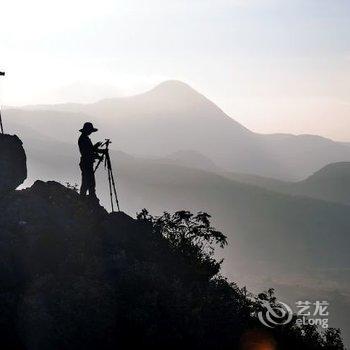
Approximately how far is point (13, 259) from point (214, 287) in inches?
311

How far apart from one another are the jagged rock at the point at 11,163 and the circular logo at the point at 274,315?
11841 mm

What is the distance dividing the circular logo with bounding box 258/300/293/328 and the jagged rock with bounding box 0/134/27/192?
38.8 feet

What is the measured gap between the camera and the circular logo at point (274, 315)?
2138cm

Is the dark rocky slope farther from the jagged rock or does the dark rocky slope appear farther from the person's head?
the person's head

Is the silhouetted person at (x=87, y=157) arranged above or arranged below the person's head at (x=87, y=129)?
below

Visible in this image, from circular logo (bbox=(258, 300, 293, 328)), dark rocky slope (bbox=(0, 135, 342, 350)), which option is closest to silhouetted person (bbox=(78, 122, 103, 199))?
dark rocky slope (bbox=(0, 135, 342, 350))

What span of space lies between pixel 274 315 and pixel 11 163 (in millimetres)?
13234

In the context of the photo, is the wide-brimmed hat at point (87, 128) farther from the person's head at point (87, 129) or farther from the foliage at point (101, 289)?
the foliage at point (101, 289)

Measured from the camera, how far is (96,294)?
49.0 ft

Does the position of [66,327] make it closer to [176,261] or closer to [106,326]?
[106,326]

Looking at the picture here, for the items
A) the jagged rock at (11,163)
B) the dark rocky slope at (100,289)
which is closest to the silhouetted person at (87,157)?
the dark rocky slope at (100,289)

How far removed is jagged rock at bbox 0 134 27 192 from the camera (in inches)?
814

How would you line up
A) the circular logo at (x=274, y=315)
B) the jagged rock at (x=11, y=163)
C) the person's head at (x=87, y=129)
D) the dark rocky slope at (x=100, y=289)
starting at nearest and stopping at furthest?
the dark rocky slope at (x=100, y=289)
the jagged rock at (x=11, y=163)
the person's head at (x=87, y=129)
the circular logo at (x=274, y=315)

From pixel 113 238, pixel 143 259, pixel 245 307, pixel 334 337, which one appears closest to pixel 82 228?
pixel 113 238
